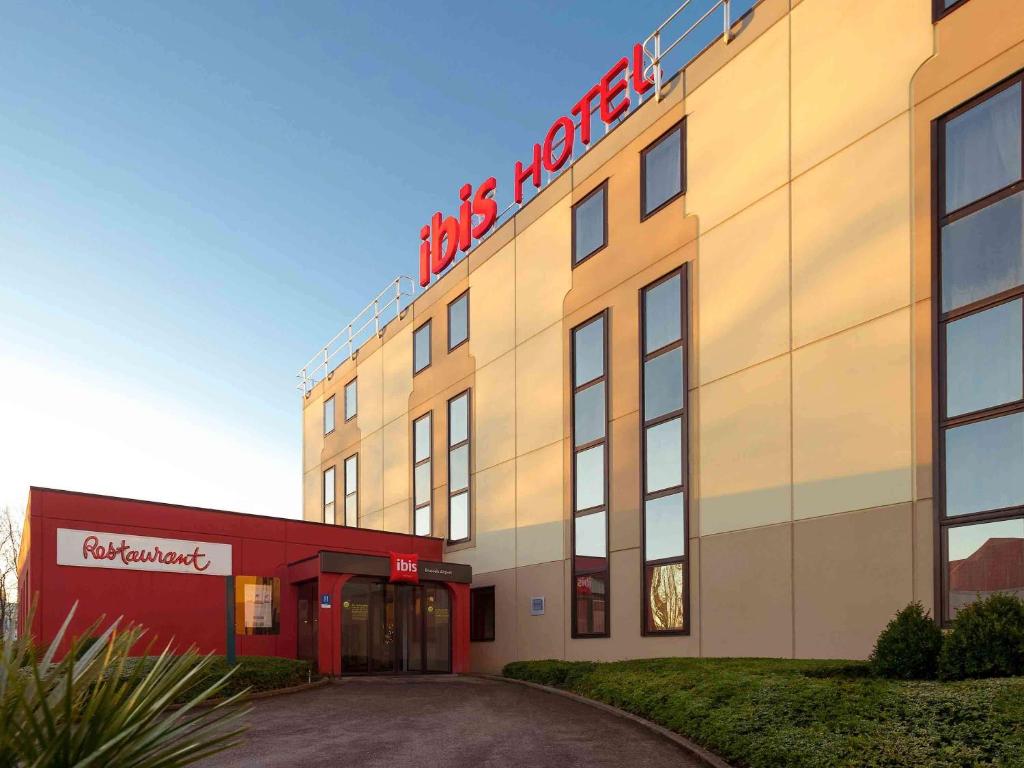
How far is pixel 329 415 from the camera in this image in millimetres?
39438

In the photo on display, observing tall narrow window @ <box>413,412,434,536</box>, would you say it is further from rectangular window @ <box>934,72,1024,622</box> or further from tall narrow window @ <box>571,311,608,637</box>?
rectangular window @ <box>934,72,1024,622</box>

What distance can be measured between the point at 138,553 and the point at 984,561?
59.3 ft

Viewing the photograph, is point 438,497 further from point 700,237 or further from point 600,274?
point 700,237

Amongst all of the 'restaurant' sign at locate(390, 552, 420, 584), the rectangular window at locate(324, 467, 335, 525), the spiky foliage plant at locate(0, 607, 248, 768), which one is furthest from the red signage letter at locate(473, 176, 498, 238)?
the spiky foliage plant at locate(0, 607, 248, 768)

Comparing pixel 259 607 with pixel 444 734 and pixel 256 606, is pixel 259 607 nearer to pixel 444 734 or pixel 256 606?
pixel 256 606

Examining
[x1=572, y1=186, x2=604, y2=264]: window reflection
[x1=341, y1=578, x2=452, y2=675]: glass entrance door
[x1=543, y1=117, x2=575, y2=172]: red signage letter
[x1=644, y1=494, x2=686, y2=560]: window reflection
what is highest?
[x1=543, y1=117, x2=575, y2=172]: red signage letter

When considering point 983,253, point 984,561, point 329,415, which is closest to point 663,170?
point 983,253

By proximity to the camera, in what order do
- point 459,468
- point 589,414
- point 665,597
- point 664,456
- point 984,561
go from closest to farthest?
1. point 984,561
2. point 665,597
3. point 664,456
4. point 589,414
5. point 459,468

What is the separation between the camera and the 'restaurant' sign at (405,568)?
24406 millimetres

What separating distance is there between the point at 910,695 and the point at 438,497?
20718 millimetres

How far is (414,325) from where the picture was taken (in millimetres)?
31688

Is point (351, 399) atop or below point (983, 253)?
below

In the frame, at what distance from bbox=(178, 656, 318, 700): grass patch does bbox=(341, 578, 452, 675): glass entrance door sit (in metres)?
4.05

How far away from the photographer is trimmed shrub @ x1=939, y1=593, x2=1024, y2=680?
1002 centimetres
